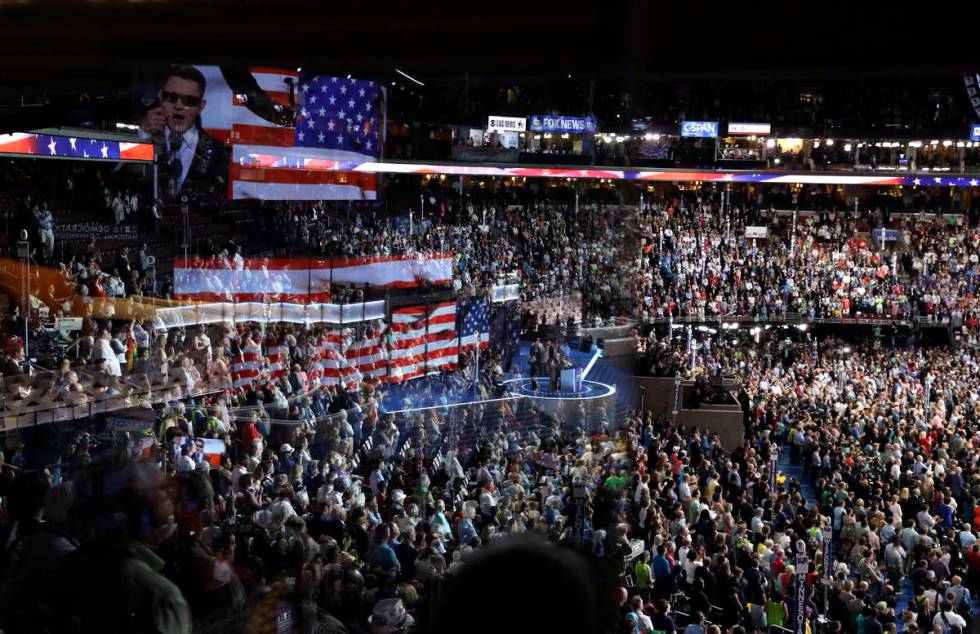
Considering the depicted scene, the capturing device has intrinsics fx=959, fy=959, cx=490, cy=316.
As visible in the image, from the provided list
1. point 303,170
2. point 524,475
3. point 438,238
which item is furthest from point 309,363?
point 438,238

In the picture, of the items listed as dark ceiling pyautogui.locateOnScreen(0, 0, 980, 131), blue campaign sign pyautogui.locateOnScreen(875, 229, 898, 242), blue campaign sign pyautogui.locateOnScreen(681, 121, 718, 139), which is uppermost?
blue campaign sign pyautogui.locateOnScreen(681, 121, 718, 139)

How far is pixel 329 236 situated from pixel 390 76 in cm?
1287

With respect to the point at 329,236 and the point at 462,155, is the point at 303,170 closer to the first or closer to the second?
the point at 329,236

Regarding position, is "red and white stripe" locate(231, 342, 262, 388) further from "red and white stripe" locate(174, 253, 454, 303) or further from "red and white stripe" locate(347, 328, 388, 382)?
"red and white stripe" locate(174, 253, 454, 303)

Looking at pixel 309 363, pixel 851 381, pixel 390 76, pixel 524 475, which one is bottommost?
pixel 851 381

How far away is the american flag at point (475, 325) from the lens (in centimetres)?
687

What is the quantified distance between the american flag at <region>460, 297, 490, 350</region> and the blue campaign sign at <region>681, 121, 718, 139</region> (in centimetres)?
1558


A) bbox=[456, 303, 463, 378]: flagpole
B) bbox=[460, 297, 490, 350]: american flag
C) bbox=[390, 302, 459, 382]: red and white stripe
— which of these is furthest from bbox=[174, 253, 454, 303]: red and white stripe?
bbox=[456, 303, 463, 378]: flagpole

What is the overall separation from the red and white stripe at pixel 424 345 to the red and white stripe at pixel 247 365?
0.98 meters

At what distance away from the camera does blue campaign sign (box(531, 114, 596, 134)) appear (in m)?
21.6

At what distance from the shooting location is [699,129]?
76.0ft

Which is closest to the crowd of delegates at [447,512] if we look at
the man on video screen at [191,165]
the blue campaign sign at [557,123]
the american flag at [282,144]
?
the american flag at [282,144]

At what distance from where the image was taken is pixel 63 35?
1142mm

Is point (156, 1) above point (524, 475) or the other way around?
above
